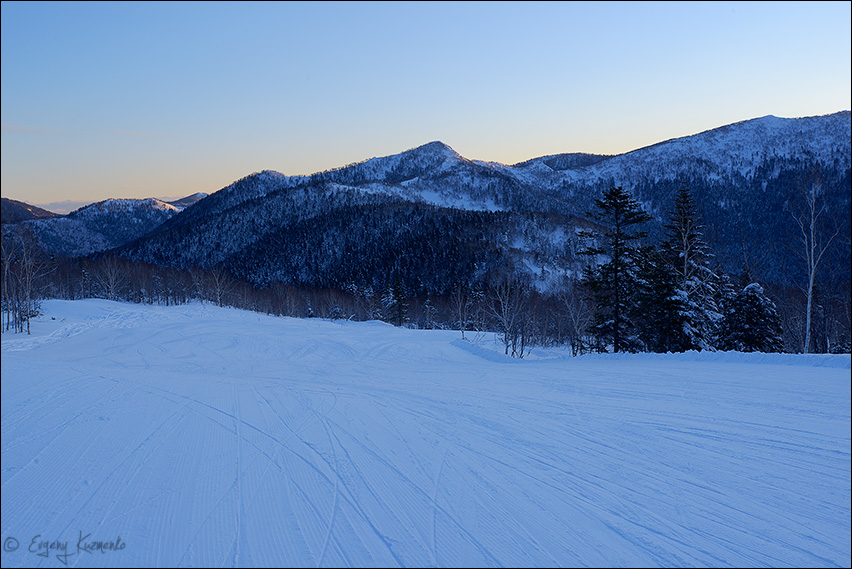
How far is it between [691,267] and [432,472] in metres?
21.6

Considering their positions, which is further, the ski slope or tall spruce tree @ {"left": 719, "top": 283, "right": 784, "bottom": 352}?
tall spruce tree @ {"left": 719, "top": 283, "right": 784, "bottom": 352}

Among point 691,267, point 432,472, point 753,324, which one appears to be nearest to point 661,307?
point 753,324

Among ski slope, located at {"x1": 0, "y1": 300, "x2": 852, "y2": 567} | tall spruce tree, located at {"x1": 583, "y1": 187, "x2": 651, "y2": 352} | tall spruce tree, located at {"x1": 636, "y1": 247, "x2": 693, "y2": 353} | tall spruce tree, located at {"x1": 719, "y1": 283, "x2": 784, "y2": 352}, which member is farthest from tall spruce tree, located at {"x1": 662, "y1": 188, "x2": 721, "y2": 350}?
ski slope, located at {"x1": 0, "y1": 300, "x2": 852, "y2": 567}

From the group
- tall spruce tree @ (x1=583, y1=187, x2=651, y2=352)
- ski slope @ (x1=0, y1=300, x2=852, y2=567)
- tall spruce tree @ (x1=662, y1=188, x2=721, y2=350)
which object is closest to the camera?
ski slope @ (x1=0, y1=300, x2=852, y2=567)

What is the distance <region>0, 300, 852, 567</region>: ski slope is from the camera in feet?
11.1

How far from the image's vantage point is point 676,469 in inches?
198

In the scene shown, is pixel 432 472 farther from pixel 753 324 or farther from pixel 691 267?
pixel 691 267

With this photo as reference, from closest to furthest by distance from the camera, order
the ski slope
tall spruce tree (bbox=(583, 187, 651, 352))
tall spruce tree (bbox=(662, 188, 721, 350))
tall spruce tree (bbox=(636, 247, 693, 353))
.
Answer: the ski slope < tall spruce tree (bbox=(636, 247, 693, 353)) < tall spruce tree (bbox=(662, 188, 721, 350)) < tall spruce tree (bbox=(583, 187, 651, 352))

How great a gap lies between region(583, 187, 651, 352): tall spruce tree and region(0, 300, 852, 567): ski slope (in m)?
9.49

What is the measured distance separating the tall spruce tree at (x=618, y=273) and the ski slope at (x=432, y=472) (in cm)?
949

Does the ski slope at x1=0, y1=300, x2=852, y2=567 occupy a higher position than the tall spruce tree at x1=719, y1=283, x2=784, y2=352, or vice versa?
the ski slope at x1=0, y1=300, x2=852, y2=567

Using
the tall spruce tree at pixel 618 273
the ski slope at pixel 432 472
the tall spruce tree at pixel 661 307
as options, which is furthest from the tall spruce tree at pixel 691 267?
the ski slope at pixel 432 472

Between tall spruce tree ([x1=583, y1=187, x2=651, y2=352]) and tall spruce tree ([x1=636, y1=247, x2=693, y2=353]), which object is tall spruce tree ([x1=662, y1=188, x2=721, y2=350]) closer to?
tall spruce tree ([x1=636, y1=247, x2=693, y2=353])

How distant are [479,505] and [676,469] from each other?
2.52m
